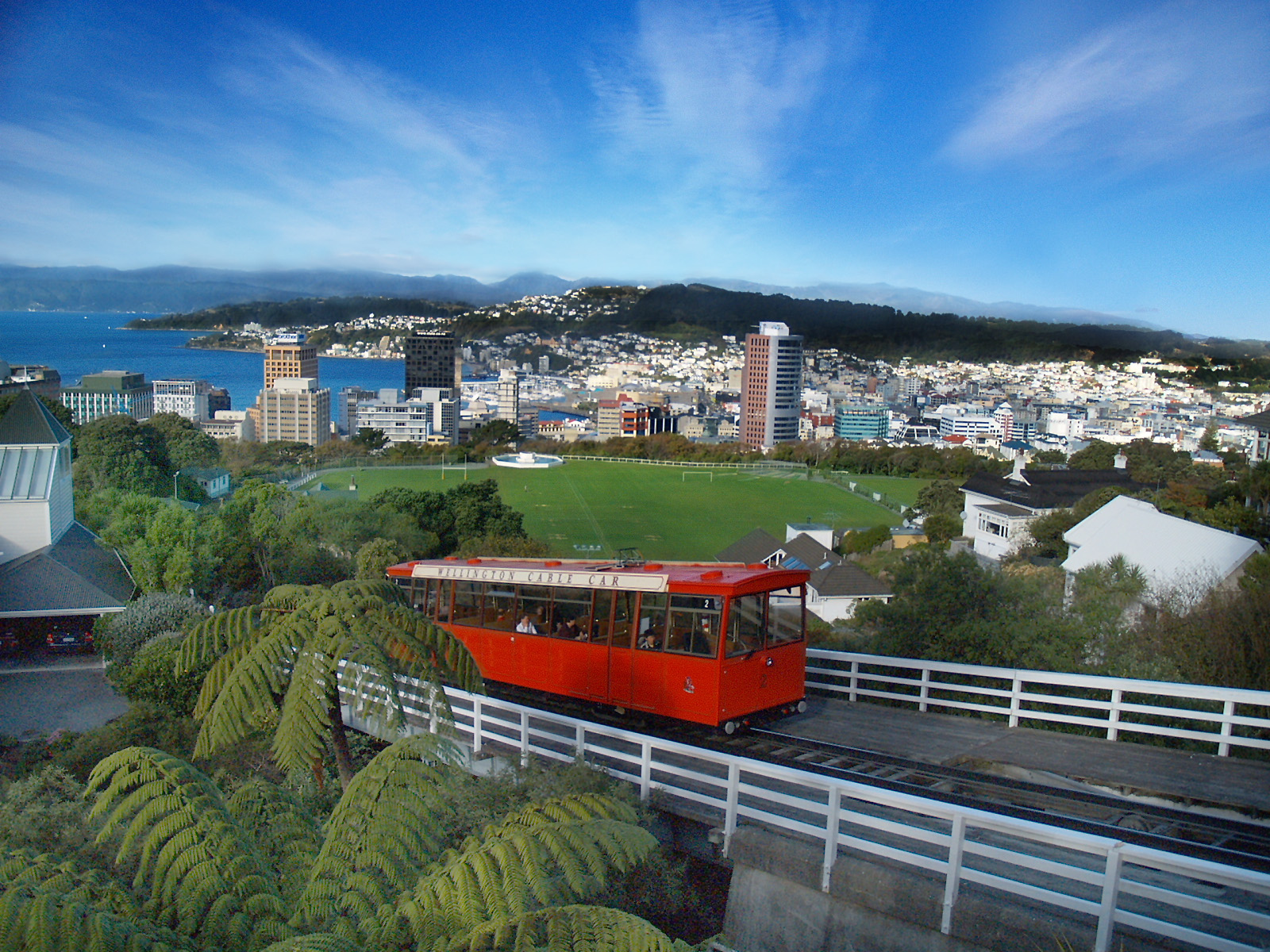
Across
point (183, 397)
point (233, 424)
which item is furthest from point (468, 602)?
point (183, 397)

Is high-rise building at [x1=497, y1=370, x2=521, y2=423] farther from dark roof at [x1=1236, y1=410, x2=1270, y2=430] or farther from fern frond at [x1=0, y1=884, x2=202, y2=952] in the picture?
fern frond at [x1=0, y1=884, x2=202, y2=952]

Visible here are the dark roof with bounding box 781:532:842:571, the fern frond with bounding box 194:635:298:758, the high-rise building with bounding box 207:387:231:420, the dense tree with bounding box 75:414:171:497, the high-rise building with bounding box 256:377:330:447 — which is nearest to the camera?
the fern frond with bounding box 194:635:298:758

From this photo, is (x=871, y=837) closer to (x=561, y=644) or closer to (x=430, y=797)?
(x=430, y=797)

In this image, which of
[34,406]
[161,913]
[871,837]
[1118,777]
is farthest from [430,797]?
[34,406]

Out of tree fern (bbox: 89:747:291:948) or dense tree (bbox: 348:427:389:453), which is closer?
tree fern (bbox: 89:747:291:948)

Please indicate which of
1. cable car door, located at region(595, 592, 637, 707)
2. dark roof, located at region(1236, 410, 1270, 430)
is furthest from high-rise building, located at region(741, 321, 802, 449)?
cable car door, located at region(595, 592, 637, 707)

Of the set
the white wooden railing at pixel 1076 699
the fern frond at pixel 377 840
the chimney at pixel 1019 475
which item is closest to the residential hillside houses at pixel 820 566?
the chimney at pixel 1019 475
